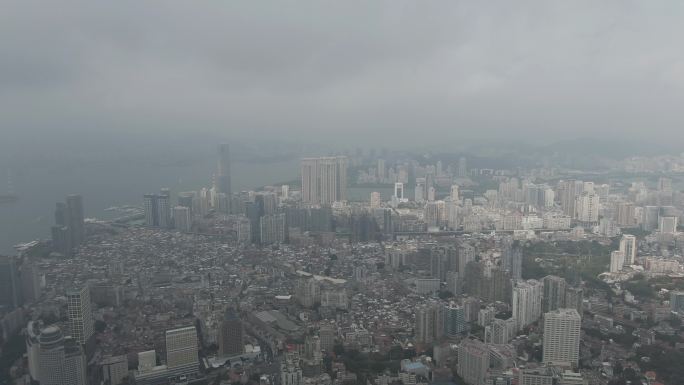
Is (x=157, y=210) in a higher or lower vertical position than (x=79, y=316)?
higher

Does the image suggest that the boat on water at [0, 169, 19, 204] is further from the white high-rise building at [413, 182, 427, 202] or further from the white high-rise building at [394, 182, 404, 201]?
the white high-rise building at [413, 182, 427, 202]

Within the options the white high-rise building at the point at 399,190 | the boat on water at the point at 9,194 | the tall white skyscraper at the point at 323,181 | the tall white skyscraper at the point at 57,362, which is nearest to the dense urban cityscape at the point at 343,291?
the tall white skyscraper at the point at 57,362

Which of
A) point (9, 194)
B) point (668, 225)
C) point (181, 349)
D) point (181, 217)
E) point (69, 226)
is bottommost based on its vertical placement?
point (181, 349)

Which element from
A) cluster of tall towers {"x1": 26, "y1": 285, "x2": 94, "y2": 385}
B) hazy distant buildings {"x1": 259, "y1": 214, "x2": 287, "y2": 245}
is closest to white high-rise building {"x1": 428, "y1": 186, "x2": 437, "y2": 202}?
hazy distant buildings {"x1": 259, "y1": 214, "x2": 287, "y2": 245}

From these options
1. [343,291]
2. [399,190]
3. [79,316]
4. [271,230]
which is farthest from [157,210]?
[399,190]

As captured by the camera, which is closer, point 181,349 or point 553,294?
point 181,349

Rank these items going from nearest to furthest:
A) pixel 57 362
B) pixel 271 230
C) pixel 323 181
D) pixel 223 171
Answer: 1. pixel 57 362
2. pixel 271 230
3. pixel 223 171
4. pixel 323 181

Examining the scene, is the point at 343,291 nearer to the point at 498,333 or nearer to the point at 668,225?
the point at 498,333
